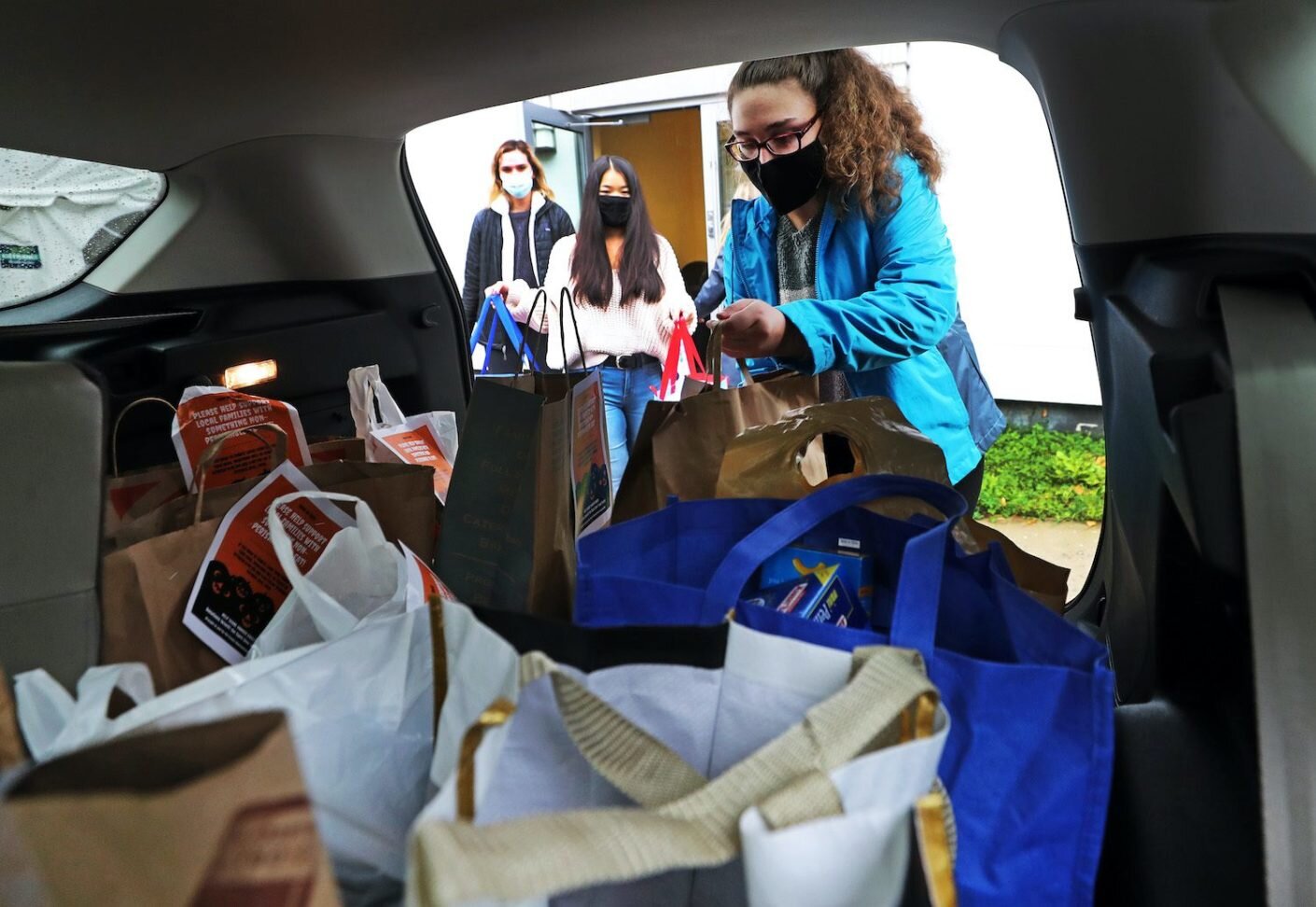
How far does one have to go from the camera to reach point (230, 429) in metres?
1.06

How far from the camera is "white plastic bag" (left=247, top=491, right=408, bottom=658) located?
0.73m

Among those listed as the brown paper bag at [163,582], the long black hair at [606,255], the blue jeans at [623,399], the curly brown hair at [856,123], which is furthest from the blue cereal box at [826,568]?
the long black hair at [606,255]

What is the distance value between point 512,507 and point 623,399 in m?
2.34

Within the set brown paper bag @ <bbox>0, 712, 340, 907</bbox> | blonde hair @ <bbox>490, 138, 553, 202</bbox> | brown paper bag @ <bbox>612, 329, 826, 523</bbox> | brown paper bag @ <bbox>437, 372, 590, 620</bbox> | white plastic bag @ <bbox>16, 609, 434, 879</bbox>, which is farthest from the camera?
blonde hair @ <bbox>490, 138, 553, 202</bbox>

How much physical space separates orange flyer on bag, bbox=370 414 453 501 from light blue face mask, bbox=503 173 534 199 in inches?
133

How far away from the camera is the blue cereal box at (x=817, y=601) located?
0.80 m

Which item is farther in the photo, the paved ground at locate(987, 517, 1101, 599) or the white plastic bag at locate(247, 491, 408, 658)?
the paved ground at locate(987, 517, 1101, 599)

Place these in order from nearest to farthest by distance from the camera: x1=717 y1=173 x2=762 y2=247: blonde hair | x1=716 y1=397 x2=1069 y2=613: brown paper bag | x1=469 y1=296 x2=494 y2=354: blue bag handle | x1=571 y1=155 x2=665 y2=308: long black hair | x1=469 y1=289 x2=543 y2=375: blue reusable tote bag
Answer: x1=716 y1=397 x2=1069 y2=613: brown paper bag, x1=717 y1=173 x2=762 y2=247: blonde hair, x1=469 y1=296 x2=494 y2=354: blue bag handle, x1=469 y1=289 x2=543 y2=375: blue reusable tote bag, x1=571 y1=155 x2=665 y2=308: long black hair

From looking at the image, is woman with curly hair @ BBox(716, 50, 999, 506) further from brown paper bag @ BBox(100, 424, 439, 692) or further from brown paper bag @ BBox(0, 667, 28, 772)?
brown paper bag @ BBox(0, 667, 28, 772)

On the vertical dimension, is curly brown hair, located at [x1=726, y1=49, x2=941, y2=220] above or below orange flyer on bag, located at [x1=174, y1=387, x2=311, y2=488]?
above

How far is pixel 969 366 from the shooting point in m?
1.76

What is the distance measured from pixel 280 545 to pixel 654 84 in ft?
19.1

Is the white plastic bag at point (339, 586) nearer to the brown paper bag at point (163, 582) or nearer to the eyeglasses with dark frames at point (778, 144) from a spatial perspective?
the brown paper bag at point (163, 582)

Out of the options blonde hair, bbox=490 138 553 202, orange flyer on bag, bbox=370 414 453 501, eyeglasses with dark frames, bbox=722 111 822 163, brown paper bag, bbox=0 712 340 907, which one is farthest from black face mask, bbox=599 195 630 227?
brown paper bag, bbox=0 712 340 907
